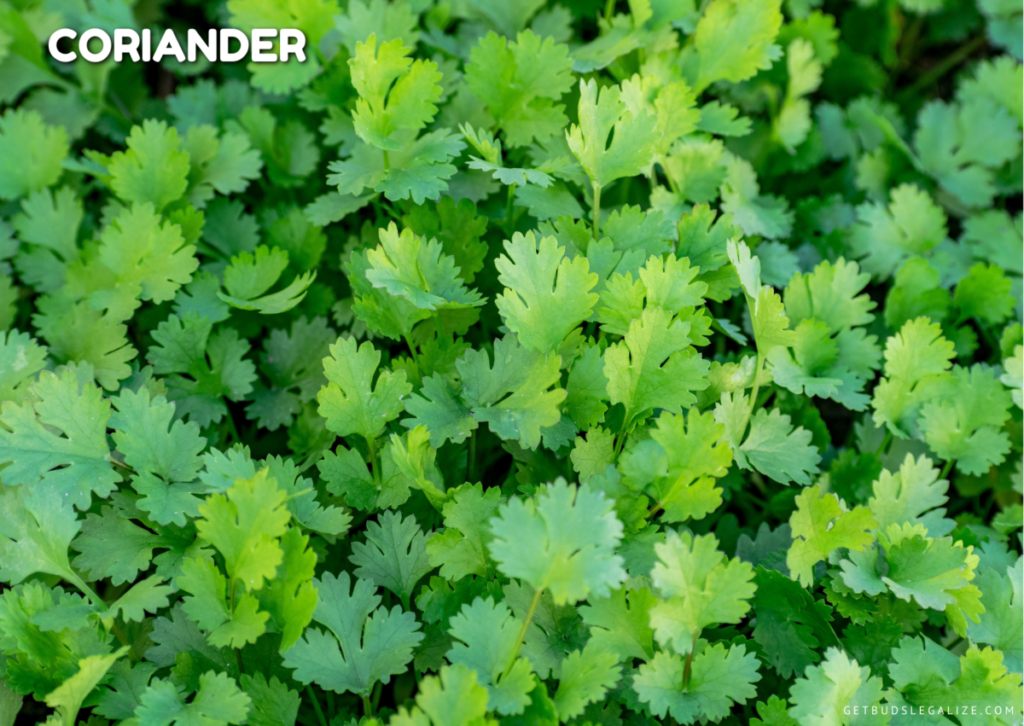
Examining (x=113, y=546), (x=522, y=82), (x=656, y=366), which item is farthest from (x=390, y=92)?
(x=113, y=546)

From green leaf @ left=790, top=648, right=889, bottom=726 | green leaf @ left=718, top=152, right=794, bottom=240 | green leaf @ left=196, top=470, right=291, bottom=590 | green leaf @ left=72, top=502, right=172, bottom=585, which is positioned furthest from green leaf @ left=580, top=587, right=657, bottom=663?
green leaf @ left=718, top=152, right=794, bottom=240

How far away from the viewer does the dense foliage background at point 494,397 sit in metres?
1.17

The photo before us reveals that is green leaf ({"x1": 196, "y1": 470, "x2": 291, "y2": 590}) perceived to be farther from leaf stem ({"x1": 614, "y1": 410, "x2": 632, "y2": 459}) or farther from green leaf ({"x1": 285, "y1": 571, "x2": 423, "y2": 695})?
leaf stem ({"x1": 614, "y1": 410, "x2": 632, "y2": 459})

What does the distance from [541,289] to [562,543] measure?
41 centimetres

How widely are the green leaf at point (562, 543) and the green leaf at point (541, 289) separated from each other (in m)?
0.29

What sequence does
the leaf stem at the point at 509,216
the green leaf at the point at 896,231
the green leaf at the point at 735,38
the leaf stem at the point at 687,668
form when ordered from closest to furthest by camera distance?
the leaf stem at the point at 687,668 < the leaf stem at the point at 509,216 < the green leaf at the point at 735,38 < the green leaf at the point at 896,231

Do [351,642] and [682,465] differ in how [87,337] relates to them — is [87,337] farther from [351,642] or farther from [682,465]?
[682,465]

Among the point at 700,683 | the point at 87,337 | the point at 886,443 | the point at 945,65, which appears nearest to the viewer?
the point at 700,683

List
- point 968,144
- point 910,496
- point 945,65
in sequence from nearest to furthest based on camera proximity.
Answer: point 910,496
point 968,144
point 945,65

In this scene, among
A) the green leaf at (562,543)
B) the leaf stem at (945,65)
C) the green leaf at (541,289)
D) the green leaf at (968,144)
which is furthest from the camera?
the leaf stem at (945,65)

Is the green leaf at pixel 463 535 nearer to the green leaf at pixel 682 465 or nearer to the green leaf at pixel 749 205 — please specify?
the green leaf at pixel 682 465

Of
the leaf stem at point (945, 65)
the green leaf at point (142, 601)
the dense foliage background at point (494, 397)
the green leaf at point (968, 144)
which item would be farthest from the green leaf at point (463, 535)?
the leaf stem at point (945, 65)

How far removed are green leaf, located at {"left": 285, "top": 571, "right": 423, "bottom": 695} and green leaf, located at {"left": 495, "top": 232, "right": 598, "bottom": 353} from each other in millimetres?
464

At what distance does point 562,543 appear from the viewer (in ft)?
3.52
